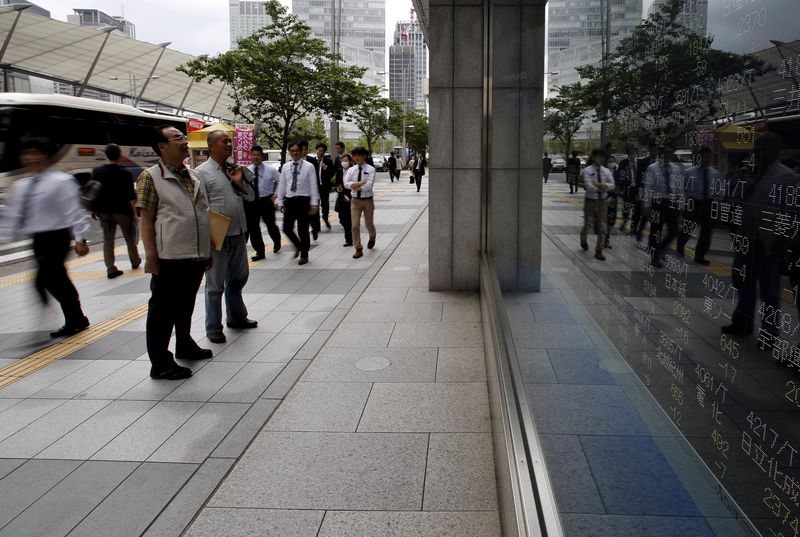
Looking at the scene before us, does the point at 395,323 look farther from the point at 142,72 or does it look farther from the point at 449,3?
the point at 142,72

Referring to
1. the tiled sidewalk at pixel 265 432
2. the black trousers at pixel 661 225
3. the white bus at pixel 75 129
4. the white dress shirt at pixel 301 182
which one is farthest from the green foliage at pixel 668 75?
the white bus at pixel 75 129

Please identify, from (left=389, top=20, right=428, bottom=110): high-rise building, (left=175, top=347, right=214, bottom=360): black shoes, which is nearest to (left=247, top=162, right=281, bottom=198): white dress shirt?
(left=175, top=347, right=214, bottom=360): black shoes

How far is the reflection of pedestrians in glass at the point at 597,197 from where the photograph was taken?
1.66 meters

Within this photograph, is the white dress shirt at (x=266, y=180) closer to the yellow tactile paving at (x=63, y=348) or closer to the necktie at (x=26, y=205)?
the yellow tactile paving at (x=63, y=348)

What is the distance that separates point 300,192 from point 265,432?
6.84 meters

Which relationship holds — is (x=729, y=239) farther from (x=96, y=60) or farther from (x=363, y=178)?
(x=96, y=60)

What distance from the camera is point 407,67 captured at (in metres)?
186

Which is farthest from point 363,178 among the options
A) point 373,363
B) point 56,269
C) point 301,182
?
point 373,363

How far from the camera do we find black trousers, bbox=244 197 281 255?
31.7ft

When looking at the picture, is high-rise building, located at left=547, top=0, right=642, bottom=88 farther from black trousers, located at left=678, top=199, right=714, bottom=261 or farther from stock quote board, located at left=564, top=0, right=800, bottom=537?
black trousers, located at left=678, top=199, right=714, bottom=261

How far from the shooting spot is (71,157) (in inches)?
874

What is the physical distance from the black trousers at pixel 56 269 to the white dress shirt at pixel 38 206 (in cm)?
10

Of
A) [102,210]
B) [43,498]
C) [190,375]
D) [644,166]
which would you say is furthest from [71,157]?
[644,166]

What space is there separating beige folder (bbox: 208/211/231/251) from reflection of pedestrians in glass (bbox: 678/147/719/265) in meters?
5.24
